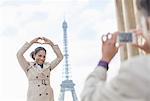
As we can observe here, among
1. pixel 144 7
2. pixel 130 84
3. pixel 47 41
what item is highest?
pixel 47 41

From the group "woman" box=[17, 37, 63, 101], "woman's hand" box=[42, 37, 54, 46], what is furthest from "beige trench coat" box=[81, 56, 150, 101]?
"woman's hand" box=[42, 37, 54, 46]

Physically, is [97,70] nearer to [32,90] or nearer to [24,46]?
[32,90]

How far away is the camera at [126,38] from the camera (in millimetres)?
650

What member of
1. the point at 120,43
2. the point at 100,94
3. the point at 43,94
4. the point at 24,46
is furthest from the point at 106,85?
the point at 24,46

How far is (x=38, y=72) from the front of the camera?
2.27 m

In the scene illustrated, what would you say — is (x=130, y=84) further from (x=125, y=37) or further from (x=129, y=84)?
(x=125, y=37)

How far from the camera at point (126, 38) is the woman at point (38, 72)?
1606mm

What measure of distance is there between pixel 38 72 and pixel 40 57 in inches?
4.1

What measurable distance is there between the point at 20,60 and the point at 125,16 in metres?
1.13

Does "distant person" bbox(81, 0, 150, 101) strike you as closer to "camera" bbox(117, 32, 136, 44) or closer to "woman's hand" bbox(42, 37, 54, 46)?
"camera" bbox(117, 32, 136, 44)

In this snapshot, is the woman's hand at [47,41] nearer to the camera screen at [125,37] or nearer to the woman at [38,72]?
the woman at [38,72]

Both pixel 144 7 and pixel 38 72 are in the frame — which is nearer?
pixel 144 7

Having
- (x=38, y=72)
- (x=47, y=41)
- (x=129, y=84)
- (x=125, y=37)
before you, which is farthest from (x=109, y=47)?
(x=47, y=41)

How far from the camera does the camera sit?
2.13 feet
